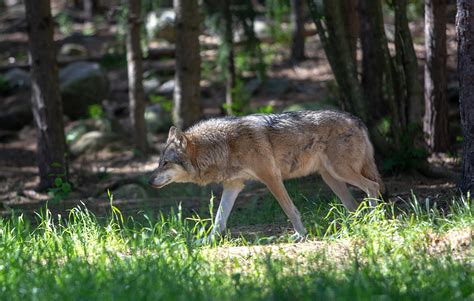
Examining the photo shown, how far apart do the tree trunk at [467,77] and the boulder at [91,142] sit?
446 inches

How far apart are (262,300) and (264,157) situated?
340 cm

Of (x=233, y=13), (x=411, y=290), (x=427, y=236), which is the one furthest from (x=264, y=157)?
(x=233, y=13)

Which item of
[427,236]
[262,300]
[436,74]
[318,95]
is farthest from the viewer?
[318,95]

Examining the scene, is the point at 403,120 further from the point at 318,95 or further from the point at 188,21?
the point at 318,95

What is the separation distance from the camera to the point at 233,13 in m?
15.8

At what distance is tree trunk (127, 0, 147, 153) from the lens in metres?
15.3

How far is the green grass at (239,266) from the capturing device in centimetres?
509

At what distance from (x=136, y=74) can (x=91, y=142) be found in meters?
2.55

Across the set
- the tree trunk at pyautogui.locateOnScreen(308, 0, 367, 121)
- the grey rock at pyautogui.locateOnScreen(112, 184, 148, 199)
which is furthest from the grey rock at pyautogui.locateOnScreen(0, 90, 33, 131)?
the tree trunk at pyautogui.locateOnScreen(308, 0, 367, 121)

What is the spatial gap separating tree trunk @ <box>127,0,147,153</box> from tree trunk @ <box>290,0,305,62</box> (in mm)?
7499

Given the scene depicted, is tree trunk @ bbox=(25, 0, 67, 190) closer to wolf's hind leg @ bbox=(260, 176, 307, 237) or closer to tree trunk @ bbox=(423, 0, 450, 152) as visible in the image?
wolf's hind leg @ bbox=(260, 176, 307, 237)

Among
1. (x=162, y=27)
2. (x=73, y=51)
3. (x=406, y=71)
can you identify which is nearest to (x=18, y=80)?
(x=73, y=51)

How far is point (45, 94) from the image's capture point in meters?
12.1

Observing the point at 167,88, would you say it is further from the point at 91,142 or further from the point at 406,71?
the point at 406,71
